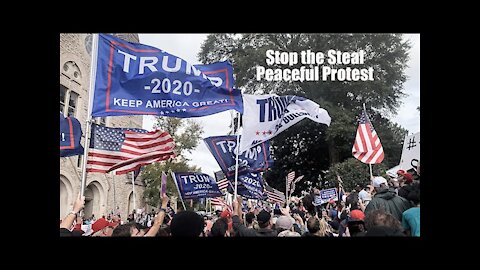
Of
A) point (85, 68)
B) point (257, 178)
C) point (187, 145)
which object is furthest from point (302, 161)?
point (257, 178)

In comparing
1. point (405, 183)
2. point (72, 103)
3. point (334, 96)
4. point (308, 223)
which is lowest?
point (308, 223)

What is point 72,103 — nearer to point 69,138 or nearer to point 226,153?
point 226,153

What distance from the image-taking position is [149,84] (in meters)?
6.75

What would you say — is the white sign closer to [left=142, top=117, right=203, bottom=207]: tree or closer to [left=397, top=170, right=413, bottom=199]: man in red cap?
[left=397, top=170, right=413, bottom=199]: man in red cap

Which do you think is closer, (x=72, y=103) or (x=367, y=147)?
(x=367, y=147)

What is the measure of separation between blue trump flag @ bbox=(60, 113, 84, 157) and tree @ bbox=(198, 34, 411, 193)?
21.2 metres

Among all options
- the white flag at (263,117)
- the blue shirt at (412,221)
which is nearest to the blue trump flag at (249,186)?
the white flag at (263,117)

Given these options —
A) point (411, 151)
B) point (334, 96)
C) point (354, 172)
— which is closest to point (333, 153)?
point (334, 96)

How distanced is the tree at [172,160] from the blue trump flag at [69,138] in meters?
22.7

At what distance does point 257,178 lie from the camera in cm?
1126

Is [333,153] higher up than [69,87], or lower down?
lower down

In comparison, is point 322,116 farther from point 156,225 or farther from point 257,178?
point 156,225

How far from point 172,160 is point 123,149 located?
27791mm

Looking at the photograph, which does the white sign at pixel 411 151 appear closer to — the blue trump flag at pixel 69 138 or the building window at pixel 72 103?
the blue trump flag at pixel 69 138
